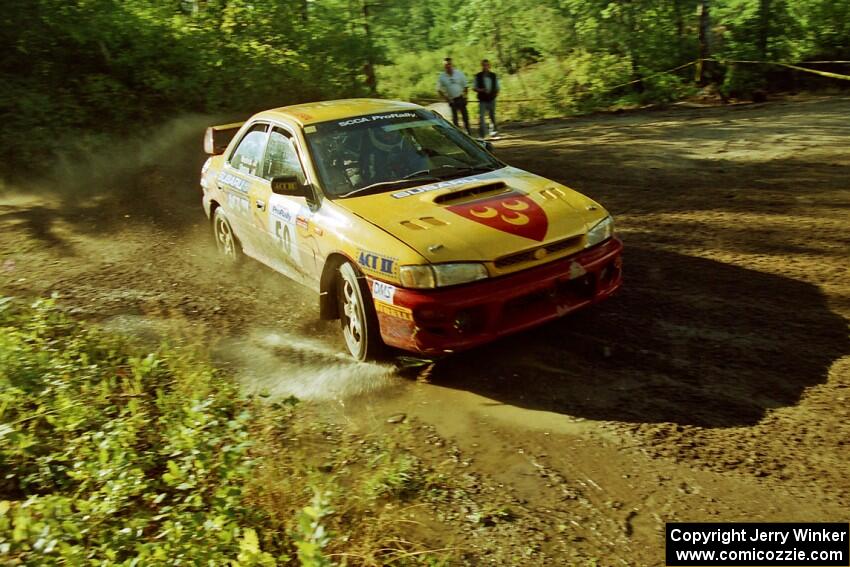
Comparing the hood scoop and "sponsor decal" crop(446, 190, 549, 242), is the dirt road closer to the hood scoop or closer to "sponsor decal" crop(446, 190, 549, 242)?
"sponsor decal" crop(446, 190, 549, 242)

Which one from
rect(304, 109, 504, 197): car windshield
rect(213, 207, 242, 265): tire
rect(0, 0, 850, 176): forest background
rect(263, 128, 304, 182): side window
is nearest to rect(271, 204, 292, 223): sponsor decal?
rect(263, 128, 304, 182): side window

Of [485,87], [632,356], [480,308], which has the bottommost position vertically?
[632,356]

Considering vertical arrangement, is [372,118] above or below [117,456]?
above

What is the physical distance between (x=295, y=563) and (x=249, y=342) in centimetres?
286

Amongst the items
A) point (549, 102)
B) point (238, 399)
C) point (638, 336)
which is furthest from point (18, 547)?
point (549, 102)

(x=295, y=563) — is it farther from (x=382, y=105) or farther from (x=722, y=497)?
(x=382, y=105)

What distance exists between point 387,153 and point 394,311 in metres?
1.64

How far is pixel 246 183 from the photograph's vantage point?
6777 millimetres

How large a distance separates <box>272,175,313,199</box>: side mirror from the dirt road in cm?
115

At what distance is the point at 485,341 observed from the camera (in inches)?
186

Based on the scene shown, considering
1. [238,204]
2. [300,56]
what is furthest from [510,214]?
[300,56]

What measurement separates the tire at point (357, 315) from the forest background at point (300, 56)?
953 cm

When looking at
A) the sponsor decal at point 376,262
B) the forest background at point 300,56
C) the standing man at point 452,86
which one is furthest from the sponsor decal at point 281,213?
the standing man at point 452,86

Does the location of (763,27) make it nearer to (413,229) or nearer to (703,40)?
(703,40)
